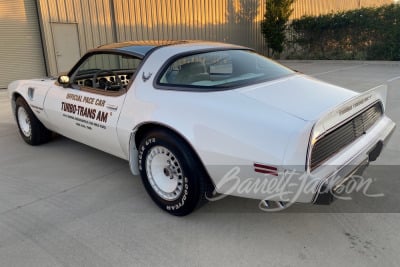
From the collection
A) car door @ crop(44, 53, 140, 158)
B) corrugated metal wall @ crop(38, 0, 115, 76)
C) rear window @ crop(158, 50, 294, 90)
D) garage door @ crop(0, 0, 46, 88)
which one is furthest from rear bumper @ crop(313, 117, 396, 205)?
garage door @ crop(0, 0, 46, 88)

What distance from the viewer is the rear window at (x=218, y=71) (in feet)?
10.2

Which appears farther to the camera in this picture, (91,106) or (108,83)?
(108,83)

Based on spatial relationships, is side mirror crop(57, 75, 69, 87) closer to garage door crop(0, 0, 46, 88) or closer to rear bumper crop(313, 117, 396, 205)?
rear bumper crop(313, 117, 396, 205)

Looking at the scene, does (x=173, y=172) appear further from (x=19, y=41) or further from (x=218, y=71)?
A: (x=19, y=41)

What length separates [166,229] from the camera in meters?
2.86

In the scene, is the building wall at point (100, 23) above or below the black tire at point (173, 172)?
above

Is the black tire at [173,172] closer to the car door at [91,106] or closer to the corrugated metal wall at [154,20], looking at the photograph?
the car door at [91,106]

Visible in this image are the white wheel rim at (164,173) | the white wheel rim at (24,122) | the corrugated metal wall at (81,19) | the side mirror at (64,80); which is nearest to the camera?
the white wheel rim at (164,173)

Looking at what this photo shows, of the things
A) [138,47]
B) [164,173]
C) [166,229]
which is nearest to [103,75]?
[138,47]

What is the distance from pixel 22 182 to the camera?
3875 mm

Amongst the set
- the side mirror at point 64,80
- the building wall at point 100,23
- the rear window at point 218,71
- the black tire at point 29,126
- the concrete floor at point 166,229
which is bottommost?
the concrete floor at point 166,229

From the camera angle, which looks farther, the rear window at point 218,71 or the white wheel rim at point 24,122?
the white wheel rim at point 24,122

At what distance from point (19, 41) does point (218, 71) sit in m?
9.61

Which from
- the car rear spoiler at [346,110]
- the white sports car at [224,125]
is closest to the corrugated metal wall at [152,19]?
the white sports car at [224,125]
